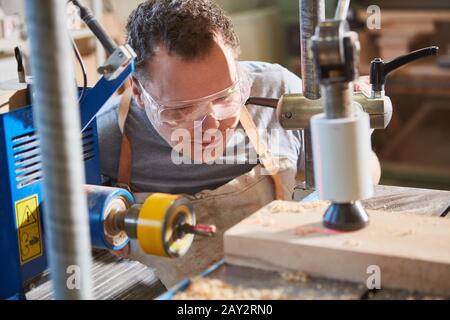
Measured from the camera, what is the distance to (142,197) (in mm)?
1664

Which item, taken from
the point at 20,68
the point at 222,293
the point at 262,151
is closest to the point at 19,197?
the point at 20,68

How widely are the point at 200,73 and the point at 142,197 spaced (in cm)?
40

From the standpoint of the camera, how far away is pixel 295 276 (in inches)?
35.6

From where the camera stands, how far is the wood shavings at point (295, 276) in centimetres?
90

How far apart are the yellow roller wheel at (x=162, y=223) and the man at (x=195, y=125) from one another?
12.9 inches

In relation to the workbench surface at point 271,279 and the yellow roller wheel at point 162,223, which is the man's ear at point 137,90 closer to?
the workbench surface at point 271,279

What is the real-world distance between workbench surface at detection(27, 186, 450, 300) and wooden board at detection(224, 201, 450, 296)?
0.05 ft

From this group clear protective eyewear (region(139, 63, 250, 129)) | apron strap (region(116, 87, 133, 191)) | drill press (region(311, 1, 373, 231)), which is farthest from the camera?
apron strap (region(116, 87, 133, 191))

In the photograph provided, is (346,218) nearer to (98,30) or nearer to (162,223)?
(162,223)

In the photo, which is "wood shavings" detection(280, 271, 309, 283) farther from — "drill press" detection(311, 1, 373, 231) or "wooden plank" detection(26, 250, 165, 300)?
"wooden plank" detection(26, 250, 165, 300)

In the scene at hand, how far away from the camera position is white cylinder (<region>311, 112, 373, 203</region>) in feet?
2.75

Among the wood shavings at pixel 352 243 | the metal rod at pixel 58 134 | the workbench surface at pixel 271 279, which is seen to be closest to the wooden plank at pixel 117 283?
the workbench surface at pixel 271 279

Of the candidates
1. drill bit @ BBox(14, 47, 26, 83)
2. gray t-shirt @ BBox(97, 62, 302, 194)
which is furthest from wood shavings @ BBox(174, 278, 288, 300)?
gray t-shirt @ BBox(97, 62, 302, 194)
